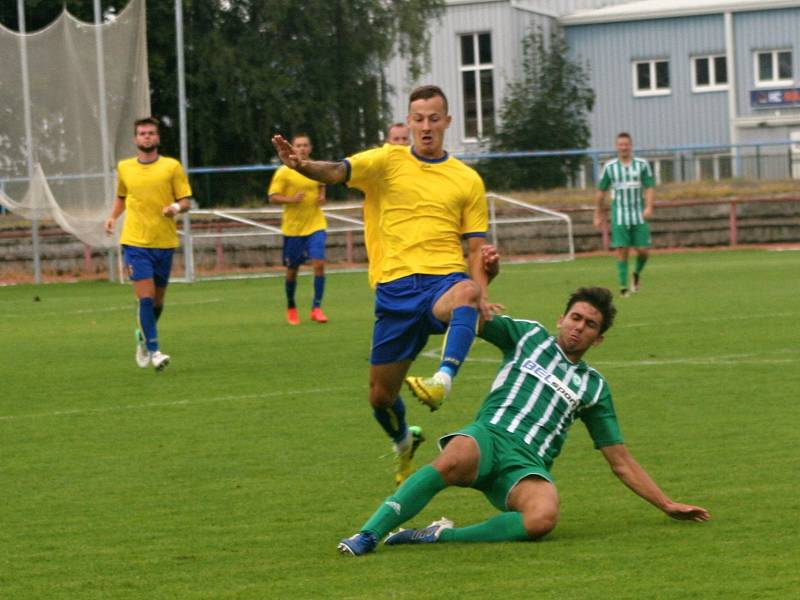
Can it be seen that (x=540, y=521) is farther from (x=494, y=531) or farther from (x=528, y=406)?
(x=528, y=406)

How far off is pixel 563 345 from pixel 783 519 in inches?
44.4

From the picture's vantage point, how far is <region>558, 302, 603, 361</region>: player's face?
6.71 metres

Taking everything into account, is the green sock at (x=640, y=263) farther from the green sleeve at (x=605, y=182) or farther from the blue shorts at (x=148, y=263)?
the blue shorts at (x=148, y=263)

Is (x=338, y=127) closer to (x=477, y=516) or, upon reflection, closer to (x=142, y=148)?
(x=142, y=148)

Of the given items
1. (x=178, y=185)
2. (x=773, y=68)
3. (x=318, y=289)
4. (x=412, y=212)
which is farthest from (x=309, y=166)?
(x=773, y=68)

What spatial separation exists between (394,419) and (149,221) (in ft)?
19.8

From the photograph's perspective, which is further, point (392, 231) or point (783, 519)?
point (392, 231)

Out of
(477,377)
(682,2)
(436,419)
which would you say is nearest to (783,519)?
(436,419)

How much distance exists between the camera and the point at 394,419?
831cm

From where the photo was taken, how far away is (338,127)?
40.3 meters

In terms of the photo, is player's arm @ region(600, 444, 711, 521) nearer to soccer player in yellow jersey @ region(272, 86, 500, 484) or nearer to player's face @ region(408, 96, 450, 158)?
soccer player in yellow jersey @ region(272, 86, 500, 484)

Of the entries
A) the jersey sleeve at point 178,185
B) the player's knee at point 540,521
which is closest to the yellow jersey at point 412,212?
the player's knee at point 540,521

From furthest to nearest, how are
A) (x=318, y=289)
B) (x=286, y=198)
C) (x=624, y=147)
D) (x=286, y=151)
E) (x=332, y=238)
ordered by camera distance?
1. (x=332, y=238)
2. (x=624, y=147)
3. (x=318, y=289)
4. (x=286, y=198)
5. (x=286, y=151)

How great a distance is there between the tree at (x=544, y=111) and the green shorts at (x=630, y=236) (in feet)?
48.5
